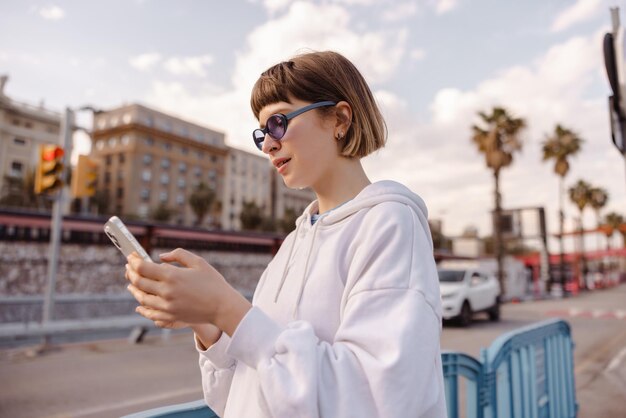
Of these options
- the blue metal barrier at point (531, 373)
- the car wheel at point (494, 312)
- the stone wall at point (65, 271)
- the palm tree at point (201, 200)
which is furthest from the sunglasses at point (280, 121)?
the palm tree at point (201, 200)

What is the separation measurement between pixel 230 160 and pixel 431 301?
71465mm

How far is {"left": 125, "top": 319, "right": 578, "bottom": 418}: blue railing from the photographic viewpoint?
2.41m

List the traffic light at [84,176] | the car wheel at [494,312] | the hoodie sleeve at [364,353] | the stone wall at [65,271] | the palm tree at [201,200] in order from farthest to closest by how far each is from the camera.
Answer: the palm tree at [201,200]
the stone wall at [65,271]
the car wheel at [494,312]
the traffic light at [84,176]
the hoodie sleeve at [364,353]

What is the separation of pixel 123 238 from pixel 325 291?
15.9 inches

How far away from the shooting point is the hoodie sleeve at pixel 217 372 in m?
1.04

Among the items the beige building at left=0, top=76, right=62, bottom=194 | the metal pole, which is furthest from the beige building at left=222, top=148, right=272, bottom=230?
the metal pole

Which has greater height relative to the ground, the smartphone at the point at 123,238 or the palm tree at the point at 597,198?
the palm tree at the point at 597,198

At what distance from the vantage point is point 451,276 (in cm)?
1305

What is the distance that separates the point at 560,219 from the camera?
42500 mm

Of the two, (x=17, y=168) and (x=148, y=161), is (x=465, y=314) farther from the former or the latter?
(x=148, y=161)

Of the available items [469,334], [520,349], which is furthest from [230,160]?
[520,349]

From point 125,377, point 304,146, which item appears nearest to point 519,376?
point 304,146

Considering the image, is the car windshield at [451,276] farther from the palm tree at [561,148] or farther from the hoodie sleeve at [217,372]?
the palm tree at [561,148]

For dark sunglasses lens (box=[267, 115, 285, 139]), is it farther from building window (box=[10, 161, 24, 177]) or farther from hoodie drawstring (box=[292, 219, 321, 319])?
building window (box=[10, 161, 24, 177])
